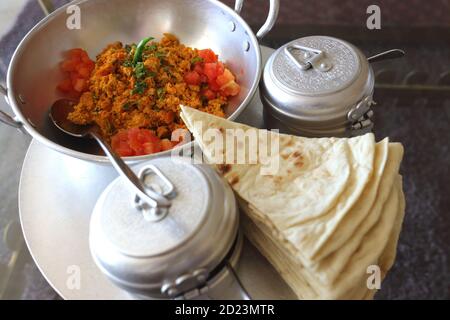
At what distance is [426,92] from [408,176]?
331 millimetres

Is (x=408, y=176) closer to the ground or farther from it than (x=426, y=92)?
closer to the ground

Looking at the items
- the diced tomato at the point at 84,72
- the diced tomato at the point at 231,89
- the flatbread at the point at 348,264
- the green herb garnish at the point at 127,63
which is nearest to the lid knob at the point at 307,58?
the diced tomato at the point at 231,89

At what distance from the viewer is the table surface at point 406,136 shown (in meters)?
1.12

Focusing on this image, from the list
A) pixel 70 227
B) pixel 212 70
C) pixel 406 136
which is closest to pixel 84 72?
pixel 212 70

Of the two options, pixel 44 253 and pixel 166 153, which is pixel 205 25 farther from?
pixel 44 253

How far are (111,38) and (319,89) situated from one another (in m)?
0.74

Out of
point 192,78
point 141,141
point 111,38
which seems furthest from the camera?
point 111,38

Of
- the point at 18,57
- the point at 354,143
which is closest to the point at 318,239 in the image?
the point at 354,143

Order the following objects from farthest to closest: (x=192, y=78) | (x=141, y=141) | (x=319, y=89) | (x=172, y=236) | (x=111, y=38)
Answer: (x=111, y=38)
(x=192, y=78)
(x=141, y=141)
(x=319, y=89)
(x=172, y=236)

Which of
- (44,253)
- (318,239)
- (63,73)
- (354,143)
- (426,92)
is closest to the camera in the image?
(318,239)

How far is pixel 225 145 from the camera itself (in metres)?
0.81

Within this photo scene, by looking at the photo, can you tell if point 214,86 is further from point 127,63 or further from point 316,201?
point 316,201

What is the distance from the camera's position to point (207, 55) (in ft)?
3.95

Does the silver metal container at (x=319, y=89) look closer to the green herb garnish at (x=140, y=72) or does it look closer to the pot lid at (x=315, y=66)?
the pot lid at (x=315, y=66)
